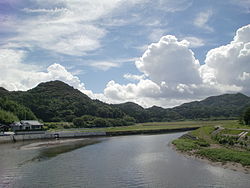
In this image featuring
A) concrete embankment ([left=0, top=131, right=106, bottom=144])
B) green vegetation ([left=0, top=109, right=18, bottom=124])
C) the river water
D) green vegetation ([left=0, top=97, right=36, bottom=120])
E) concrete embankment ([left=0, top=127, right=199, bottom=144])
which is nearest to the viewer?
the river water

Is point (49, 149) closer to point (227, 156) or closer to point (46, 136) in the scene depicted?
point (46, 136)

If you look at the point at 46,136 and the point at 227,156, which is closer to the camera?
the point at 227,156

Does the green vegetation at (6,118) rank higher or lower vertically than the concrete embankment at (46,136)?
higher

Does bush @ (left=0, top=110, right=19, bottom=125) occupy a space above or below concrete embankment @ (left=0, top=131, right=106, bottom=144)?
above

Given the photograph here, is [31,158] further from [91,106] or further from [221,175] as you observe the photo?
[91,106]

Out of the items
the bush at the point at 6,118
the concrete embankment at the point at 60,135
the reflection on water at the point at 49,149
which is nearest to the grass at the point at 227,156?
the reflection on water at the point at 49,149

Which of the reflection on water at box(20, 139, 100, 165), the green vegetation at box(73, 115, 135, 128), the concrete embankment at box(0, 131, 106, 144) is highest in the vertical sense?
the green vegetation at box(73, 115, 135, 128)

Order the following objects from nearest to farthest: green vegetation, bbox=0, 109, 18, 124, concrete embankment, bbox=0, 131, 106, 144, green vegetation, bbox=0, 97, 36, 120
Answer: concrete embankment, bbox=0, 131, 106, 144
green vegetation, bbox=0, 109, 18, 124
green vegetation, bbox=0, 97, 36, 120

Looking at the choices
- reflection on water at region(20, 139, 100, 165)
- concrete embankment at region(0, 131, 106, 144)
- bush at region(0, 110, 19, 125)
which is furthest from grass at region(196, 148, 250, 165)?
bush at region(0, 110, 19, 125)

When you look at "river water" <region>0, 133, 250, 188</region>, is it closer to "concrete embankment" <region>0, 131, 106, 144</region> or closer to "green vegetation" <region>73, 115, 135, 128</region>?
"concrete embankment" <region>0, 131, 106, 144</region>

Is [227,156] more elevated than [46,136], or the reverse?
[46,136]

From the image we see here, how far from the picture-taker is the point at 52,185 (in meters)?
29.3

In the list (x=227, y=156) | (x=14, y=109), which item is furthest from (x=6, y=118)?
(x=227, y=156)

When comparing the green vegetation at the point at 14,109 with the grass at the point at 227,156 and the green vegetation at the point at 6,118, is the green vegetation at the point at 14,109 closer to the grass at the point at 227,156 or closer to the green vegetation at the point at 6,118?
the green vegetation at the point at 6,118
